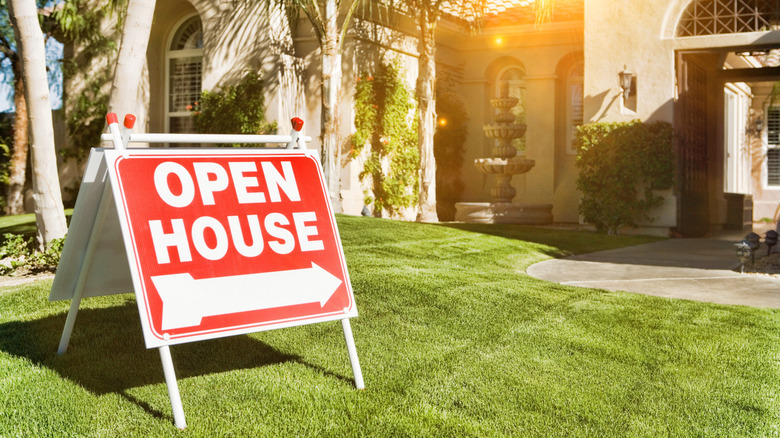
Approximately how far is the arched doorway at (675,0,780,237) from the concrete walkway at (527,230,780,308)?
3.62 metres

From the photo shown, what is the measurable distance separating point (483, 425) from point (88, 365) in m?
2.18

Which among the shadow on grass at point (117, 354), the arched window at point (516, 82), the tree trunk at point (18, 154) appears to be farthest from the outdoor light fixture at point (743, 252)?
the tree trunk at point (18, 154)

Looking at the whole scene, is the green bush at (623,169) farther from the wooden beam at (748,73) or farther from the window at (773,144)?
the window at (773,144)

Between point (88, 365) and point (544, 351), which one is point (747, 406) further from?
point (88, 365)

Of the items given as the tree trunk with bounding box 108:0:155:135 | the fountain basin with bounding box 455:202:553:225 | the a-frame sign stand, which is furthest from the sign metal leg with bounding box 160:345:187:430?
the fountain basin with bounding box 455:202:553:225

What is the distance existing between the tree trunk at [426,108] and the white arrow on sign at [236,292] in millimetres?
11085

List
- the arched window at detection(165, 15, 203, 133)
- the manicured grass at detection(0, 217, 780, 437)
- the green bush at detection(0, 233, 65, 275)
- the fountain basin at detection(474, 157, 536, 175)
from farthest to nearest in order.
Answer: the arched window at detection(165, 15, 203, 133) → the fountain basin at detection(474, 157, 536, 175) → the green bush at detection(0, 233, 65, 275) → the manicured grass at detection(0, 217, 780, 437)

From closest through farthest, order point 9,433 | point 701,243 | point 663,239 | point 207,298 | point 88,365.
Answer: point 9,433, point 207,298, point 88,365, point 701,243, point 663,239

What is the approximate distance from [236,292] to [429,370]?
122 centimetres

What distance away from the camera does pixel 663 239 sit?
13.5 m

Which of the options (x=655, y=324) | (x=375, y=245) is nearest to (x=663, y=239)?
(x=375, y=245)

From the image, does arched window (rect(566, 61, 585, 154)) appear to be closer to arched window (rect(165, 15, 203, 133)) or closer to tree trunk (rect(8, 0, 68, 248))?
arched window (rect(165, 15, 203, 133))

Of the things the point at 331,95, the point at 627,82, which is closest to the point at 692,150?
the point at 627,82

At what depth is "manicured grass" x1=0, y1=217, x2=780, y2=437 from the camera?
3443 millimetres
